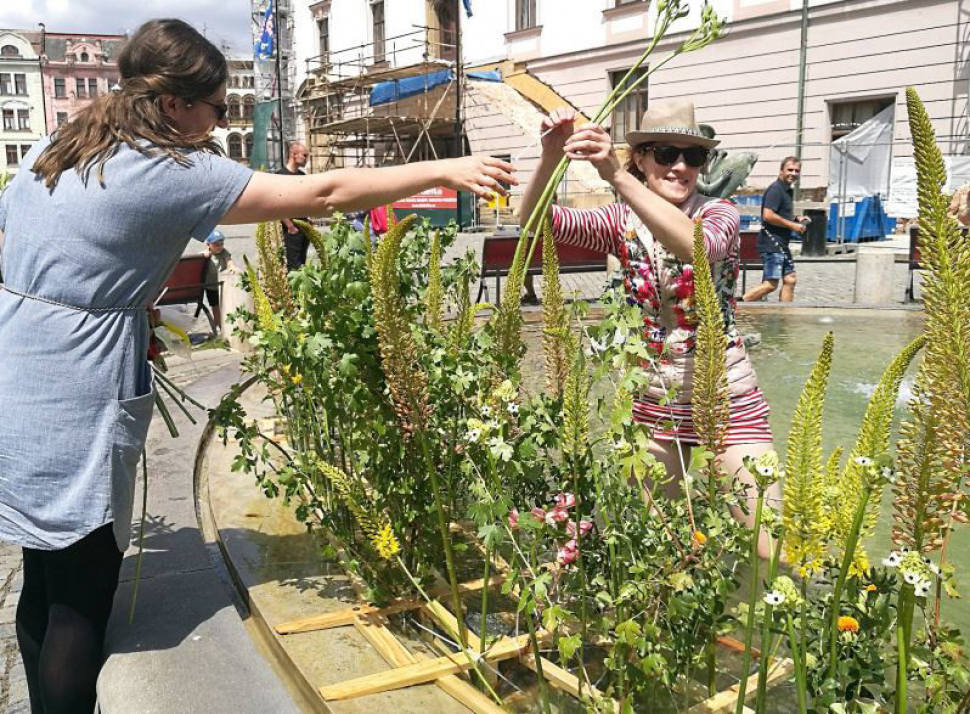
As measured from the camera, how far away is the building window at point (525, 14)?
28891 mm

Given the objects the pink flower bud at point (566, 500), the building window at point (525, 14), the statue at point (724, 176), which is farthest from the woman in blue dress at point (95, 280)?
the building window at point (525, 14)

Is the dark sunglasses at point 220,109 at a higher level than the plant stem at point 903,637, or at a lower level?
higher

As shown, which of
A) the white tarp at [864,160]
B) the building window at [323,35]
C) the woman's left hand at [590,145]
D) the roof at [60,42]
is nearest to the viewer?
the woman's left hand at [590,145]

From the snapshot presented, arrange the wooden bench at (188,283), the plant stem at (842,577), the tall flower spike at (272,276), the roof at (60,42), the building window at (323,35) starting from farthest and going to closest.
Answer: the roof at (60,42) → the building window at (323,35) → the wooden bench at (188,283) → the tall flower spike at (272,276) → the plant stem at (842,577)

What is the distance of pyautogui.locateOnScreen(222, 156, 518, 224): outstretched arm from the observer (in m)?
2.10

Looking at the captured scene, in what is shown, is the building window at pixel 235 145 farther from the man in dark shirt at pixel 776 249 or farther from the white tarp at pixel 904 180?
the man in dark shirt at pixel 776 249

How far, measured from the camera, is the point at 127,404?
6.97 ft

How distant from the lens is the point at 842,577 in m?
1.39

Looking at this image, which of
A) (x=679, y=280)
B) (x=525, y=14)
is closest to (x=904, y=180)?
(x=525, y=14)

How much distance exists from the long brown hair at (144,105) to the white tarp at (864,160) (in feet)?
60.4

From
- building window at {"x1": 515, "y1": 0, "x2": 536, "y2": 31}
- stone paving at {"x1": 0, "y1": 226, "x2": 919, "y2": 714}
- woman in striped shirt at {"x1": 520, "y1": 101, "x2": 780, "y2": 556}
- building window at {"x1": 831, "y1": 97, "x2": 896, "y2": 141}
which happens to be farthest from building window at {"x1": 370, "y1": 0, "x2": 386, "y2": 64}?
woman in striped shirt at {"x1": 520, "y1": 101, "x2": 780, "y2": 556}

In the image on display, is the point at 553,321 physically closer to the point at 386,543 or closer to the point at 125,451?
the point at 386,543

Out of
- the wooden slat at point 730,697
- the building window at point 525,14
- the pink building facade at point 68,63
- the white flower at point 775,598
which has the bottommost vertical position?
the wooden slat at point 730,697

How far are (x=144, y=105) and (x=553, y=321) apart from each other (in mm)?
1053
